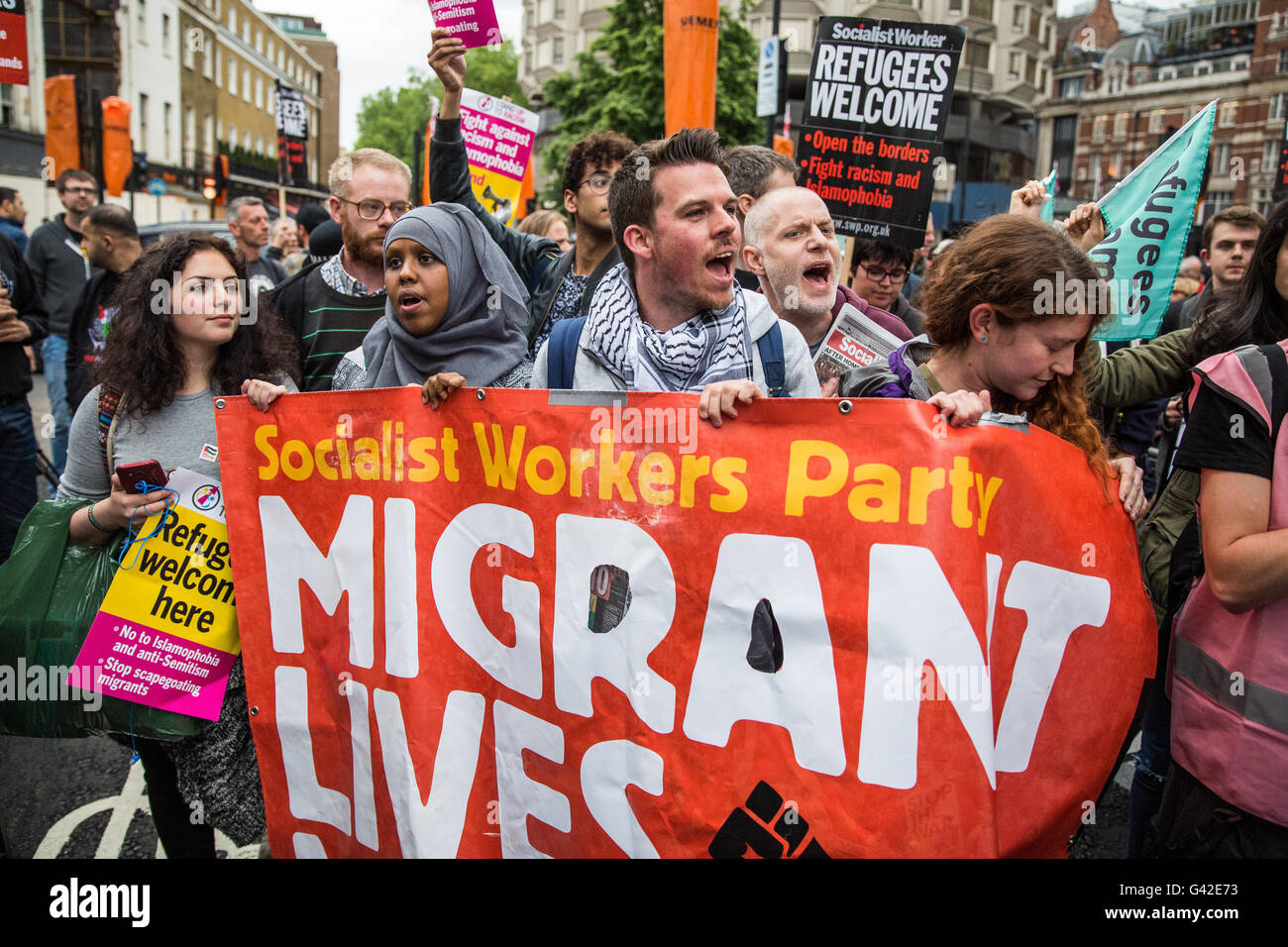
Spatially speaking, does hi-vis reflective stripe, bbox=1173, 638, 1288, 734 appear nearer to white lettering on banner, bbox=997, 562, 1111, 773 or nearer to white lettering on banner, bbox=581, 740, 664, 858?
white lettering on banner, bbox=997, 562, 1111, 773

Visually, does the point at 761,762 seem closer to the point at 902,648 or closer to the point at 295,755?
the point at 902,648

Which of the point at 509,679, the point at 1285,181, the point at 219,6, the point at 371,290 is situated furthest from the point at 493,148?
the point at 219,6

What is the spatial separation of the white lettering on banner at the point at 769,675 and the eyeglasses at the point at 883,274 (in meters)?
2.81

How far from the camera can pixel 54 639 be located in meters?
2.40

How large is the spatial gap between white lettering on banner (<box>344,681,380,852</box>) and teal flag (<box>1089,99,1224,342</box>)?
2.70 m

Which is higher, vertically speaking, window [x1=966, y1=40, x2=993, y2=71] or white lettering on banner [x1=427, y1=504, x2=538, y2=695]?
window [x1=966, y1=40, x2=993, y2=71]

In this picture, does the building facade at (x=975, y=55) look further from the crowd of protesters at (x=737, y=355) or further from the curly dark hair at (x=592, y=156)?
the crowd of protesters at (x=737, y=355)

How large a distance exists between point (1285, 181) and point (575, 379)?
726cm

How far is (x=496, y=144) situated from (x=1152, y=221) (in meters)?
6.11

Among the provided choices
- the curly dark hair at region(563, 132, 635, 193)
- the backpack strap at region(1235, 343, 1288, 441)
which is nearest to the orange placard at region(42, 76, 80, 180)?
the curly dark hair at region(563, 132, 635, 193)

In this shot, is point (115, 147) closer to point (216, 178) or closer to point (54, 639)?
point (216, 178)

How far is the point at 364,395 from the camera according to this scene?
2.40 meters

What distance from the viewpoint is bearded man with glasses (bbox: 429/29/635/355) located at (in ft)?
11.2

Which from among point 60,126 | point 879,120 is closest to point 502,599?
point 879,120
